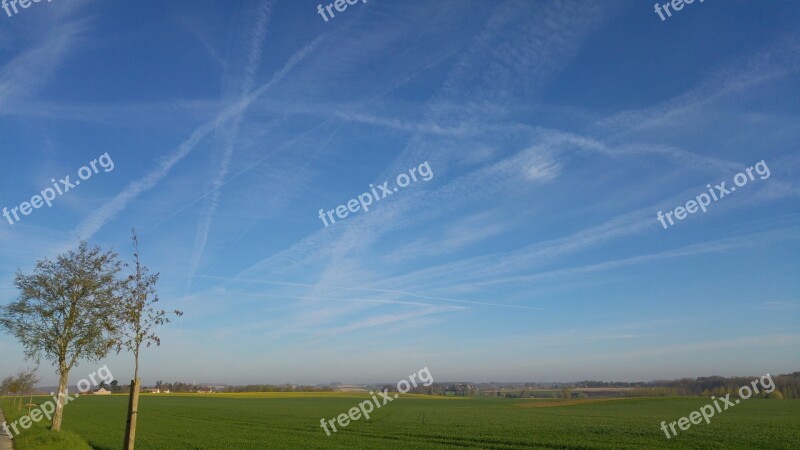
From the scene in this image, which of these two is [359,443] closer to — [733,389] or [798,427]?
[798,427]

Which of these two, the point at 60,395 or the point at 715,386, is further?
the point at 715,386

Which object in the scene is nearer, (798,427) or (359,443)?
(359,443)

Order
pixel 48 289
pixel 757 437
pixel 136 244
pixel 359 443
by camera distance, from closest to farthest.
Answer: pixel 136 244 < pixel 48 289 < pixel 359 443 < pixel 757 437

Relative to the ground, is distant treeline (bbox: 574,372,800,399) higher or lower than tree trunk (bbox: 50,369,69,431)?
lower

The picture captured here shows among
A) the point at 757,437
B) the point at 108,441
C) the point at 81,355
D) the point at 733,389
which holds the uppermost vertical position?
the point at 81,355

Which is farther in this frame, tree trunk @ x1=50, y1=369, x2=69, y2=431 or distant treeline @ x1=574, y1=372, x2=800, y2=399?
distant treeline @ x1=574, y1=372, x2=800, y2=399

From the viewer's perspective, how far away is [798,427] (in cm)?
4003

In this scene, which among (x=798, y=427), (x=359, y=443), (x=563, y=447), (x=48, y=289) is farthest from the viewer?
(x=798, y=427)

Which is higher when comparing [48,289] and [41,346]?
[48,289]

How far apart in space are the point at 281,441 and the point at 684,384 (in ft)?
428

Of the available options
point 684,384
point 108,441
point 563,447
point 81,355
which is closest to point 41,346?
point 81,355

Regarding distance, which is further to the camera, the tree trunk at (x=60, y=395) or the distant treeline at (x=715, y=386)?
the distant treeline at (x=715, y=386)

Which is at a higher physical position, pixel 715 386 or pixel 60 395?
pixel 60 395

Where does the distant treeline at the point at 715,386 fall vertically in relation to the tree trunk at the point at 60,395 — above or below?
below
